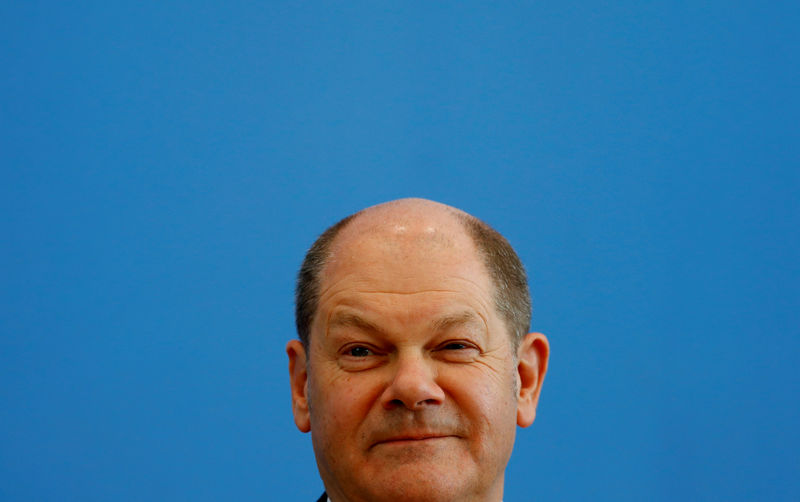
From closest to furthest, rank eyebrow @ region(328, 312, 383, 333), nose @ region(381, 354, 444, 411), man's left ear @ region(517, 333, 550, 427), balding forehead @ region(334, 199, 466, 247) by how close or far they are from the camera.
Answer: nose @ region(381, 354, 444, 411) → eyebrow @ region(328, 312, 383, 333) → balding forehead @ region(334, 199, 466, 247) → man's left ear @ region(517, 333, 550, 427)

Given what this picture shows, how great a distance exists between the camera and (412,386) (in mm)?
1933

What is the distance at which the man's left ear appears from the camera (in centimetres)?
226

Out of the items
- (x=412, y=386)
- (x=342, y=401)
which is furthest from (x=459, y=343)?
(x=342, y=401)

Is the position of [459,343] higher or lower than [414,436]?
higher

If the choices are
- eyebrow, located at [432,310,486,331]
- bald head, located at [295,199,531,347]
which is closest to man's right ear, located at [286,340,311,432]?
bald head, located at [295,199,531,347]

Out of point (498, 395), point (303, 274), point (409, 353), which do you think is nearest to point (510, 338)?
point (498, 395)

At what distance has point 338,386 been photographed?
2.06 meters

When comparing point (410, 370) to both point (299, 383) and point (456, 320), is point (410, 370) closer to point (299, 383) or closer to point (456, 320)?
point (456, 320)

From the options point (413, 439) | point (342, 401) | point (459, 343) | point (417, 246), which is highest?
point (417, 246)

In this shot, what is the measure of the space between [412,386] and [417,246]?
35 cm

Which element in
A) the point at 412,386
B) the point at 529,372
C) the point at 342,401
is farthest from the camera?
the point at 529,372

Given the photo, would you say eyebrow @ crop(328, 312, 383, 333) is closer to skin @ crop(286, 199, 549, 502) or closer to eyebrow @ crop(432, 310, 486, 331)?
skin @ crop(286, 199, 549, 502)

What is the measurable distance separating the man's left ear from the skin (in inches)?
2.3

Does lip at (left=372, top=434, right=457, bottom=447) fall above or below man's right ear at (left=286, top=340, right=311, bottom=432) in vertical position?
below
